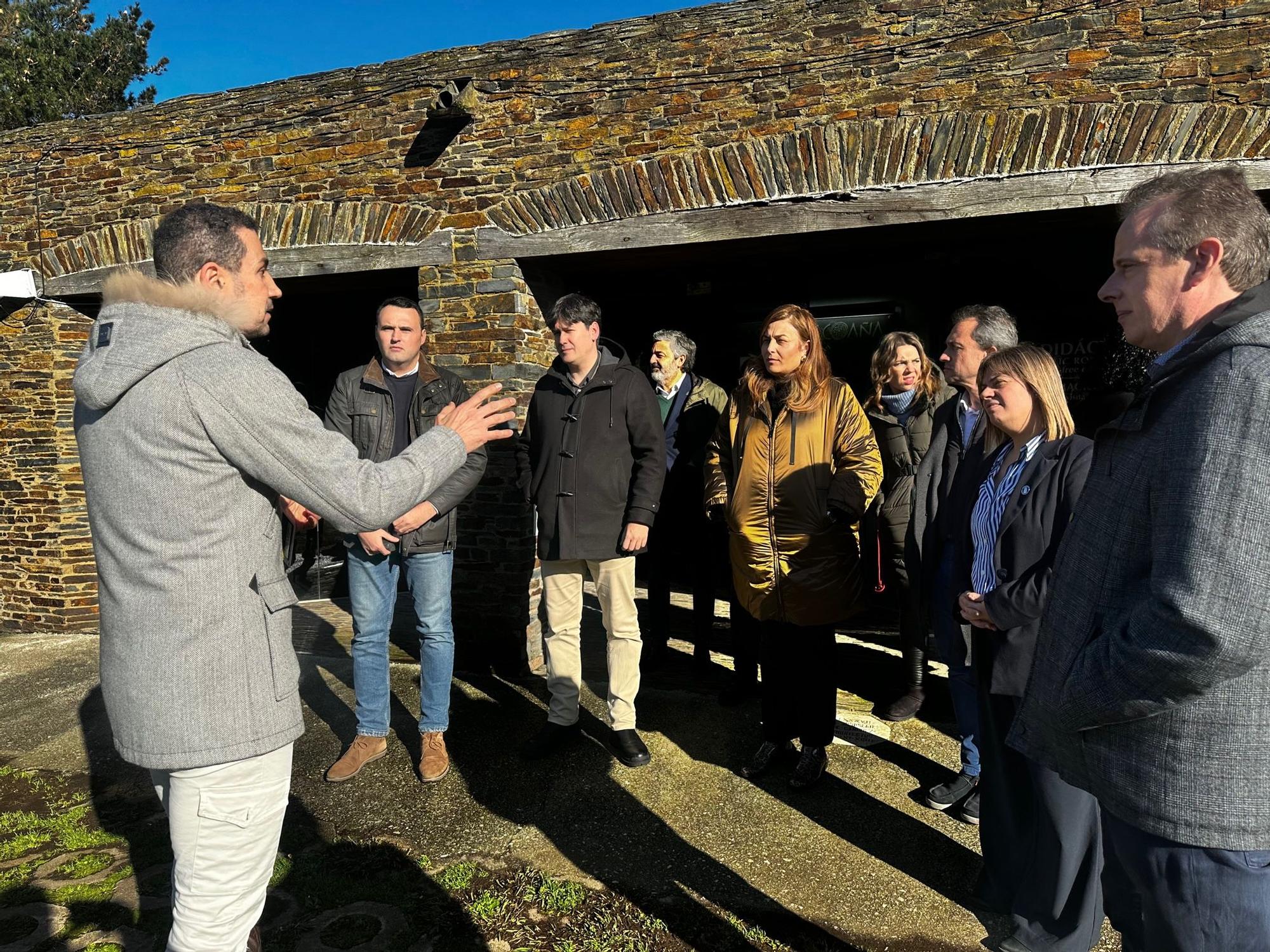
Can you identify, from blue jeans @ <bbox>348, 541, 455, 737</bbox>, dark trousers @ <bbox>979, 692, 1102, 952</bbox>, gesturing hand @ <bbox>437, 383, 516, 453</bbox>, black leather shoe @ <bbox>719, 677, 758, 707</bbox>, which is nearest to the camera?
gesturing hand @ <bbox>437, 383, 516, 453</bbox>

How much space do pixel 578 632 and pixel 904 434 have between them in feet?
6.56

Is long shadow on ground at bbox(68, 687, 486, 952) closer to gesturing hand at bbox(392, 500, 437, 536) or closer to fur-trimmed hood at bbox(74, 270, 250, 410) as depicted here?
gesturing hand at bbox(392, 500, 437, 536)

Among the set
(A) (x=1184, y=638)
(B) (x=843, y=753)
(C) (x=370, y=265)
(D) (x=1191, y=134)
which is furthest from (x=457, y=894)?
(D) (x=1191, y=134)

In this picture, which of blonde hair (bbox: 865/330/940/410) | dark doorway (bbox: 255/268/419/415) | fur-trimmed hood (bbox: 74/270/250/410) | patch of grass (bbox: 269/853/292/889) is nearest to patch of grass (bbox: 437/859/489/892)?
patch of grass (bbox: 269/853/292/889)

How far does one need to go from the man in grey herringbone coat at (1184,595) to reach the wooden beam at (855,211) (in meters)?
3.08

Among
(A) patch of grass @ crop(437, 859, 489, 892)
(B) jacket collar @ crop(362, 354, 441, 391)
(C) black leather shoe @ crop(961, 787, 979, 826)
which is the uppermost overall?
(B) jacket collar @ crop(362, 354, 441, 391)

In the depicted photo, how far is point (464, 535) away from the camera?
5.27 metres

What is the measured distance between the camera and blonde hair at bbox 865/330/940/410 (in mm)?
4102

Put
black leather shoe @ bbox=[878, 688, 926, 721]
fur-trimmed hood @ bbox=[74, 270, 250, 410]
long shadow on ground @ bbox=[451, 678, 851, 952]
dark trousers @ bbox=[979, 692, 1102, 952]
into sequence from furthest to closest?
black leather shoe @ bbox=[878, 688, 926, 721] < long shadow on ground @ bbox=[451, 678, 851, 952] < dark trousers @ bbox=[979, 692, 1102, 952] < fur-trimmed hood @ bbox=[74, 270, 250, 410]

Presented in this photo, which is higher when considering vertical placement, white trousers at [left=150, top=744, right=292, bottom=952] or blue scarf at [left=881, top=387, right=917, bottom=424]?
A: blue scarf at [left=881, top=387, right=917, bottom=424]

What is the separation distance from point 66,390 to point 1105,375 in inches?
342

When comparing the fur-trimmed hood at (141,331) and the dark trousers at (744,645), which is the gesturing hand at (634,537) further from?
the fur-trimmed hood at (141,331)

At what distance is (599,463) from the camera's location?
3.74 meters

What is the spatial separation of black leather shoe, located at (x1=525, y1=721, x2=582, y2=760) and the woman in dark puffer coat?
1.73 meters
